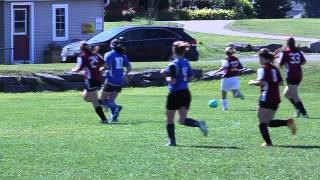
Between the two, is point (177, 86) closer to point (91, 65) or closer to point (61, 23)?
point (91, 65)

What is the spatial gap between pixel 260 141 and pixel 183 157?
223 centimetres

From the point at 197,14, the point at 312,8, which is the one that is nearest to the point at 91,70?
the point at 197,14

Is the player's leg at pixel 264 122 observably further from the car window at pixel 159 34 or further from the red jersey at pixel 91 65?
the car window at pixel 159 34

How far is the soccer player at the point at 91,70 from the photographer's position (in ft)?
51.0

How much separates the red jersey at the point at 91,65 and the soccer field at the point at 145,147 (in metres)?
0.97

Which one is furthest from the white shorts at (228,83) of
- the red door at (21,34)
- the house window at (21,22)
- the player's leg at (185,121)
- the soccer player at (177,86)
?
the house window at (21,22)

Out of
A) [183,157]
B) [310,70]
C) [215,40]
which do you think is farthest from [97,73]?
[215,40]

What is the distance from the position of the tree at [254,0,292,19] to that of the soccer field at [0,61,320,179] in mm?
55122

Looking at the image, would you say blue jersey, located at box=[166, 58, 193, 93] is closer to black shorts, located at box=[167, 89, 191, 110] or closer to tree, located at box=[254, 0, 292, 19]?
black shorts, located at box=[167, 89, 191, 110]

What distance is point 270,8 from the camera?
244 feet

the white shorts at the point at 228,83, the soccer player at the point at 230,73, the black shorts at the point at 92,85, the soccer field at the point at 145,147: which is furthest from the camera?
the white shorts at the point at 228,83

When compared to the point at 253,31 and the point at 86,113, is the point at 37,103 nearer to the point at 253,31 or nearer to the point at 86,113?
the point at 86,113

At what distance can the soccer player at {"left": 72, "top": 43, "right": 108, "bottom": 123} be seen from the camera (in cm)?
1555

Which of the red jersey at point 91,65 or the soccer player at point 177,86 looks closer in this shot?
the soccer player at point 177,86
